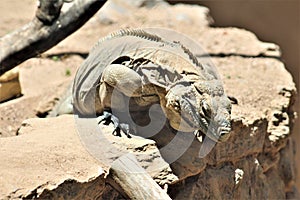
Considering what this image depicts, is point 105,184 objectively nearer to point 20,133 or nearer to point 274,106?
point 20,133

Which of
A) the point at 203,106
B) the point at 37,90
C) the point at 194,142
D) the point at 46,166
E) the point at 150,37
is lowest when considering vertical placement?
the point at 37,90

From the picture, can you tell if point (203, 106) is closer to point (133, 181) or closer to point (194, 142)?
point (194, 142)

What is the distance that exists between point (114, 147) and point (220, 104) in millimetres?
711

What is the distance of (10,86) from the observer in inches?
216

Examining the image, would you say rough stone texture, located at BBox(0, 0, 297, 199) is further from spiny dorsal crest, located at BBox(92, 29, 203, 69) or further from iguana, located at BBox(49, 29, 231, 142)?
spiny dorsal crest, located at BBox(92, 29, 203, 69)

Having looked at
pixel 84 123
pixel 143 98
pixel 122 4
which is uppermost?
pixel 143 98

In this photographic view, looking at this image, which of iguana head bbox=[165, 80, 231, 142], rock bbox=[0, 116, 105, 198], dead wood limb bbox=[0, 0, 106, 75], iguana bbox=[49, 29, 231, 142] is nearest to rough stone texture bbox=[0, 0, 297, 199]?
rock bbox=[0, 116, 105, 198]

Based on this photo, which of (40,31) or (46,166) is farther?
(40,31)

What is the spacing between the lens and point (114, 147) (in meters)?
3.77

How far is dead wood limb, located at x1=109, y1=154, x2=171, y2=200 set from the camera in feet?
11.4

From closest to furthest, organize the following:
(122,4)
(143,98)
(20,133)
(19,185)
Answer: (19,185)
(143,98)
(20,133)
(122,4)

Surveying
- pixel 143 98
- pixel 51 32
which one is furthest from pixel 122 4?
pixel 143 98

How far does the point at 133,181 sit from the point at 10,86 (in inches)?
92.8

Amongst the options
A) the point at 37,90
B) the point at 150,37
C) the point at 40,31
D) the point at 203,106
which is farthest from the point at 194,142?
the point at 37,90
